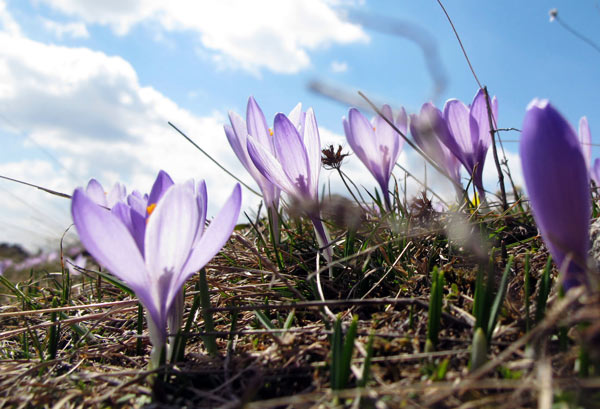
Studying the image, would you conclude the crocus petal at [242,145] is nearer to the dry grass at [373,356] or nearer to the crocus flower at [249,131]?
the crocus flower at [249,131]

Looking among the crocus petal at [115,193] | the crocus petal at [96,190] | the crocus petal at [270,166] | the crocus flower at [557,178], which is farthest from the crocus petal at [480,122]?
the crocus petal at [115,193]

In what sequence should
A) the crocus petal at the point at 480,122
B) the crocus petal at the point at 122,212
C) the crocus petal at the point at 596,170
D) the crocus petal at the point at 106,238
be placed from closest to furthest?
the crocus petal at the point at 106,238 < the crocus petal at the point at 122,212 < the crocus petal at the point at 480,122 < the crocus petal at the point at 596,170

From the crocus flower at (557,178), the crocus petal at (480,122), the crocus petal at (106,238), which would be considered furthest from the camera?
the crocus petal at (480,122)

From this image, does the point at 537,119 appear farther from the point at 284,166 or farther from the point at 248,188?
the point at 248,188

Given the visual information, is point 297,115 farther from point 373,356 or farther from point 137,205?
point 373,356

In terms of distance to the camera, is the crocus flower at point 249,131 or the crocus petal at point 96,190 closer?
the crocus flower at point 249,131

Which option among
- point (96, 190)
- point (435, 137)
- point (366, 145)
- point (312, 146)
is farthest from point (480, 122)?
point (96, 190)

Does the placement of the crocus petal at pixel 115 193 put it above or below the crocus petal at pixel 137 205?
above
